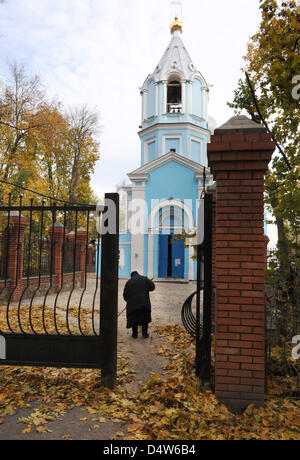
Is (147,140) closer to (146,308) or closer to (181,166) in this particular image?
(181,166)

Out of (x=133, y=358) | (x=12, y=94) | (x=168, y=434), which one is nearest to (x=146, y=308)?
(x=133, y=358)

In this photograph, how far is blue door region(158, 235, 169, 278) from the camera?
685 inches

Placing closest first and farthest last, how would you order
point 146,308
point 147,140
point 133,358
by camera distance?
point 133,358 < point 146,308 < point 147,140

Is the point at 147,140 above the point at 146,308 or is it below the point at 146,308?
above

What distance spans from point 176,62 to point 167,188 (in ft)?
28.2

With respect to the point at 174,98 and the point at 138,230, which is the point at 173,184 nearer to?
the point at 138,230

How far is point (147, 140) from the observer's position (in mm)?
20938

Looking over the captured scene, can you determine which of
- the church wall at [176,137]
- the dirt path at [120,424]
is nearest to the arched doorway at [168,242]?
the church wall at [176,137]

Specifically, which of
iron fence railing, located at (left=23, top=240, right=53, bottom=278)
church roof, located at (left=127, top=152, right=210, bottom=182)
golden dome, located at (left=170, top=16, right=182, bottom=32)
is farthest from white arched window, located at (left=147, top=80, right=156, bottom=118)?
iron fence railing, located at (left=23, top=240, right=53, bottom=278)

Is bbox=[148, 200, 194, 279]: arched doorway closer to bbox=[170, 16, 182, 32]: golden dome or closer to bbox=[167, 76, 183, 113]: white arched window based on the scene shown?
bbox=[167, 76, 183, 113]: white arched window

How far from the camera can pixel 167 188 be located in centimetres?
1805

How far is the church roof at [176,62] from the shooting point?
19.8m

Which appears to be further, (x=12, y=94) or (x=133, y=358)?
(x=12, y=94)

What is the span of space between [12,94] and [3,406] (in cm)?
1824
